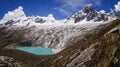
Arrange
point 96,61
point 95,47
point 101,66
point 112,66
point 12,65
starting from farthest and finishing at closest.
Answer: point 12,65 → point 95,47 → point 96,61 → point 101,66 → point 112,66

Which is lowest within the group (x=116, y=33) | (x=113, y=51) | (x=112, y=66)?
(x=112, y=66)

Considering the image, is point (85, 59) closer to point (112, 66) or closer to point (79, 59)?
point (79, 59)

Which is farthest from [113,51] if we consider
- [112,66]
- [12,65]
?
[12,65]

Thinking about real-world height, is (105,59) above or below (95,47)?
below

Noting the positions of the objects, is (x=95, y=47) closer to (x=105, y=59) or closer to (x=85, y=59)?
(x=85, y=59)

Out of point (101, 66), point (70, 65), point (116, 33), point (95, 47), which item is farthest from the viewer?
point (70, 65)

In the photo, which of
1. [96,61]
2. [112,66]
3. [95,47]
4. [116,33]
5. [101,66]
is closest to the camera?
[112,66]

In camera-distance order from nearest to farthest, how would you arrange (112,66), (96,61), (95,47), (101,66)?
(112,66), (101,66), (96,61), (95,47)

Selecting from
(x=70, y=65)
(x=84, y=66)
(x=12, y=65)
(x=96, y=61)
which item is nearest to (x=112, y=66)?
(x=96, y=61)

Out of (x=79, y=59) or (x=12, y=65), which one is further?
(x=12, y=65)
